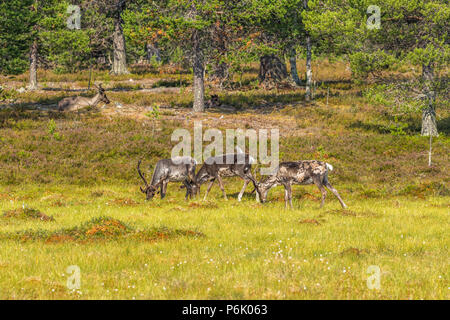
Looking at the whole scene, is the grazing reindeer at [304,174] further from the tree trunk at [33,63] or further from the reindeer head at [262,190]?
the tree trunk at [33,63]

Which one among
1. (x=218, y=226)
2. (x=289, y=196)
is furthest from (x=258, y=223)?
(x=289, y=196)

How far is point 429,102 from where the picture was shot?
1123 inches

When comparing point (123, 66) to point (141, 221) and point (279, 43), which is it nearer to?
point (279, 43)

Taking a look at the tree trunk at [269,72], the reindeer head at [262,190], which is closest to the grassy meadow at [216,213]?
the reindeer head at [262,190]

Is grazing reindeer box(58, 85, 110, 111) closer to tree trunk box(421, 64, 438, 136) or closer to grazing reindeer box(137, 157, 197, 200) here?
grazing reindeer box(137, 157, 197, 200)

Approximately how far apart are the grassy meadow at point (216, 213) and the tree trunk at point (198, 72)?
0.93 m

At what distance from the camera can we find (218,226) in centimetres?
1450

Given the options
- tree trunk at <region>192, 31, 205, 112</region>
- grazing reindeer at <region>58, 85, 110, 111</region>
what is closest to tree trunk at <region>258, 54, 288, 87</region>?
tree trunk at <region>192, 31, 205, 112</region>

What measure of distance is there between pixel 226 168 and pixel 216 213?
171 inches

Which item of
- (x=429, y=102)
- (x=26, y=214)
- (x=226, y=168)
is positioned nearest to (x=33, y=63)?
(x=226, y=168)

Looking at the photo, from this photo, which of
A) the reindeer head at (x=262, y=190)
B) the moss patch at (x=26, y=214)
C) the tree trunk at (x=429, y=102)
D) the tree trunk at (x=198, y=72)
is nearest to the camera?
the moss patch at (x=26, y=214)

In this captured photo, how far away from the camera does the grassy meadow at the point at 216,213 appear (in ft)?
29.6

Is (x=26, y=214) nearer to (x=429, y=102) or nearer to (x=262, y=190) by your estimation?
(x=262, y=190)
